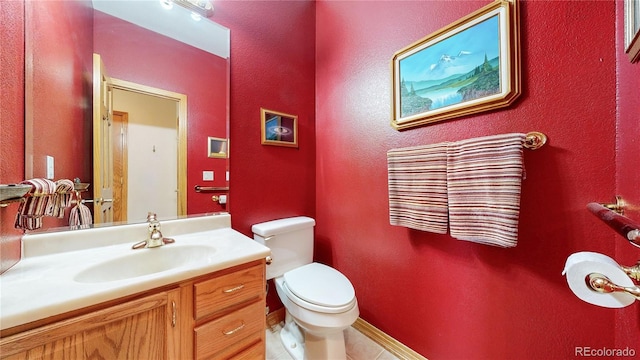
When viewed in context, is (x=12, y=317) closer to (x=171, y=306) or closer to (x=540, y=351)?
(x=171, y=306)

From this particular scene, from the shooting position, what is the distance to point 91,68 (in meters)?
1.03

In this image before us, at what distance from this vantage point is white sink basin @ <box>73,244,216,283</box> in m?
0.76

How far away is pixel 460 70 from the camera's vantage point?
1.00 meters

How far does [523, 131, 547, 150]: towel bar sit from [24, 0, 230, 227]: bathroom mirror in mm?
1485

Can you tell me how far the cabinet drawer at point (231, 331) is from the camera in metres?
0.73

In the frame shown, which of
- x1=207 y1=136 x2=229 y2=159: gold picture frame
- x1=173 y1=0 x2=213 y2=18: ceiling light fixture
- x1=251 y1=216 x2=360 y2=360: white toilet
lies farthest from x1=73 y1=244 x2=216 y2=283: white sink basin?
x1=173 y1=0 x2=213 y2=18: ceiling light fixture

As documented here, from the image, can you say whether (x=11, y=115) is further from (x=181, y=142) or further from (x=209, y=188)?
(x=209, y=188)

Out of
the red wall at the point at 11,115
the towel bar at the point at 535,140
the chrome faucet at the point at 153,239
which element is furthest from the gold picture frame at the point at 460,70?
the red wall at the point at 11,115

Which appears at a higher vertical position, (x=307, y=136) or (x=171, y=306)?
(x=307, y=136)

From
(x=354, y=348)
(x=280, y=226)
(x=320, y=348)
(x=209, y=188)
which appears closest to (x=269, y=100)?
(x=209, y=188)

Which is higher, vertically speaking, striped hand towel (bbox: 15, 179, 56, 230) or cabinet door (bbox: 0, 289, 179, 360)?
striped hand towel (bbox: 15, 179, 56, 230)

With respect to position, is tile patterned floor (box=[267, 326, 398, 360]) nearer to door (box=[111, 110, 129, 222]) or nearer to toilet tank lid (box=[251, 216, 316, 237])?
toilet tank lid (box=[251, 216, 316, 237])

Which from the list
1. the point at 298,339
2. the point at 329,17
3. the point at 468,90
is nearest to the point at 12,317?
the point at 298,339

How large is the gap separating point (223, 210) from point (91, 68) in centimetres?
94
